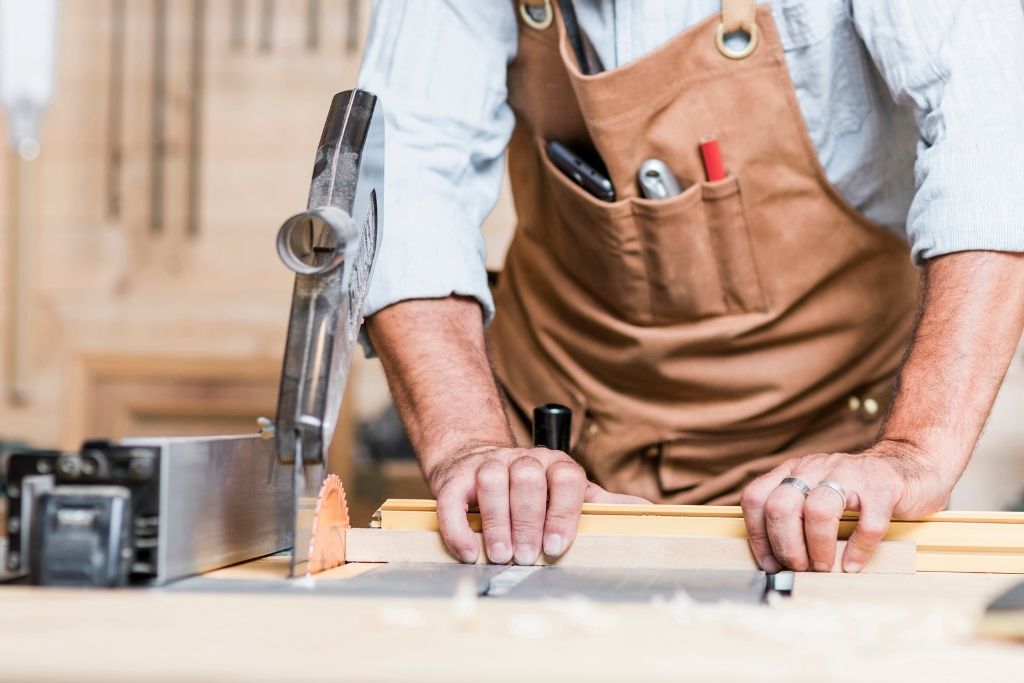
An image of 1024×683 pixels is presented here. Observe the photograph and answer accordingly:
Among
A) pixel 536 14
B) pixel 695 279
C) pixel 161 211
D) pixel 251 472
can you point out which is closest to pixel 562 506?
pixel 251 472

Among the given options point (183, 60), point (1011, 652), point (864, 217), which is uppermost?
point (183, 60)

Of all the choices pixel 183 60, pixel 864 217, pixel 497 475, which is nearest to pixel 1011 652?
pixel 497 475

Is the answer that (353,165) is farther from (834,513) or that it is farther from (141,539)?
(834,513)

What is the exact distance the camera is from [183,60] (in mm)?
2896

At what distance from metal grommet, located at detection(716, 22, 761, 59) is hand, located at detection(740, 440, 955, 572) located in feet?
1.81

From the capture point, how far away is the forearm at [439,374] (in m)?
1.14

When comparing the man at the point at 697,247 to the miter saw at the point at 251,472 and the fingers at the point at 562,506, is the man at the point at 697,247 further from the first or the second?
the miter saw at the point at 251,472

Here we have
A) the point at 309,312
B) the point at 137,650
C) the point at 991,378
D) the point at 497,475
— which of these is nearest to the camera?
the point at 137,650

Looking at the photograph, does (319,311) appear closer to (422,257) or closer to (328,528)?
(328,528)

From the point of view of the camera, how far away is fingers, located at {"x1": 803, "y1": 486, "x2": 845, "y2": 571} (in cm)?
85

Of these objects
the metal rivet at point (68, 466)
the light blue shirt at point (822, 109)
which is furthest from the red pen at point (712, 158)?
the metal rivet at point (68, 466)

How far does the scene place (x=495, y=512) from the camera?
92cm

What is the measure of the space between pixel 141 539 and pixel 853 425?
101 cm

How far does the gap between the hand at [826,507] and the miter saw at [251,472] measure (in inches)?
12.8
